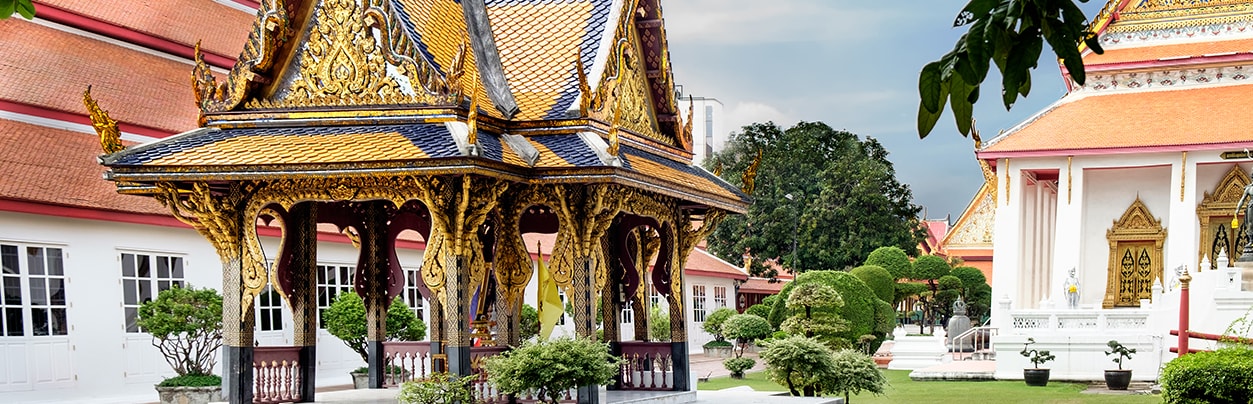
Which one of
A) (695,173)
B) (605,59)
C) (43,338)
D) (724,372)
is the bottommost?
(724,372)

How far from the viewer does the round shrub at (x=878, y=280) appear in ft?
118

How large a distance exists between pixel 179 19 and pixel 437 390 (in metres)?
13.9

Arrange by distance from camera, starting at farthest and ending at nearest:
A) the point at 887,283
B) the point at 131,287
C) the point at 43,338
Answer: the point at 887,283 < the point at 131,287 < the point at 43,338

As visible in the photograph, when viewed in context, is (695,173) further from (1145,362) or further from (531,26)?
(1145,362)

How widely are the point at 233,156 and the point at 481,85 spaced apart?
6.78 feet

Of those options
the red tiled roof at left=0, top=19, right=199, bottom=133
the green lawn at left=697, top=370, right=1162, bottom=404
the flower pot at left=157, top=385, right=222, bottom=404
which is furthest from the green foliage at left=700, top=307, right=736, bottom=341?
the flower pot at left=157, top=385, right=222, bottom=404

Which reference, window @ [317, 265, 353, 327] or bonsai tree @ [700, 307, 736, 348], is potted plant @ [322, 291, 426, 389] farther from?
bonsai tree @ [700, 307, 736, 348]

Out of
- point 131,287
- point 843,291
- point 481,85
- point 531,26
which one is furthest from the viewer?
point 843,291

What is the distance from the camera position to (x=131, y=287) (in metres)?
17.6

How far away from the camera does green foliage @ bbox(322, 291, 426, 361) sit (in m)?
18.7

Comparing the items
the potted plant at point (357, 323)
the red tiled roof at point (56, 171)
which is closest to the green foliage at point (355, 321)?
the potted plant at point (357, 323)

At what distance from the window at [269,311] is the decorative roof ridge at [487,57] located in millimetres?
8866

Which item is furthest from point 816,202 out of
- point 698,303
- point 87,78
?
point 87,78

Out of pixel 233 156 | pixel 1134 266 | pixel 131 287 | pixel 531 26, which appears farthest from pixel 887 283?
pixel 233 156
